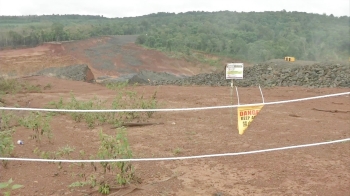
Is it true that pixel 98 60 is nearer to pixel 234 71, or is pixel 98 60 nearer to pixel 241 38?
pixel 241 38

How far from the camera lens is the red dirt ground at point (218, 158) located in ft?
17.9

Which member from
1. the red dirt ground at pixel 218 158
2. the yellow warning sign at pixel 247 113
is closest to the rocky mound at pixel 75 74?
the red dirt ground at pixel 218 158

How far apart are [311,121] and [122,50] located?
30.5 meters

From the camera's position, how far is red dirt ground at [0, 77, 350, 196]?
545cm

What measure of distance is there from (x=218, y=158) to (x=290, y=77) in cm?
1471

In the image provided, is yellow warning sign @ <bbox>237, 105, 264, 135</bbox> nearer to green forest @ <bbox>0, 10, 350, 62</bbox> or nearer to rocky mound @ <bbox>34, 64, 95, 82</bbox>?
rocky mound @ <bbox>34, 64, 95, 82</bbox>

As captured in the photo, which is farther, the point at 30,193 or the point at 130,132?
the point at 130,132

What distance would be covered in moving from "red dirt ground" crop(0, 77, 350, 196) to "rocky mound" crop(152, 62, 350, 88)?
25.5ft

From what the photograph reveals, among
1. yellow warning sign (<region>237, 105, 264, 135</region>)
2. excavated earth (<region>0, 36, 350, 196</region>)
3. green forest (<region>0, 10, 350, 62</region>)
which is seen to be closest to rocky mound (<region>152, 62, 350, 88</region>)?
excavated earth (<region>0, 36, 350, 196</region>)

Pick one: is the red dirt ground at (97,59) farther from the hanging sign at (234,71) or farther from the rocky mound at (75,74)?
the hanging sign at (234,71)

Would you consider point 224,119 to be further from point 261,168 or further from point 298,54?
point 298,54

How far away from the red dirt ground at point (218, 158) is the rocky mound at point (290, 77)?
7.78 metres

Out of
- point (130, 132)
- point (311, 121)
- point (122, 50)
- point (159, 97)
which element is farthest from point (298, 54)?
point (130, 132)

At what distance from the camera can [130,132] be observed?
8.64 m
